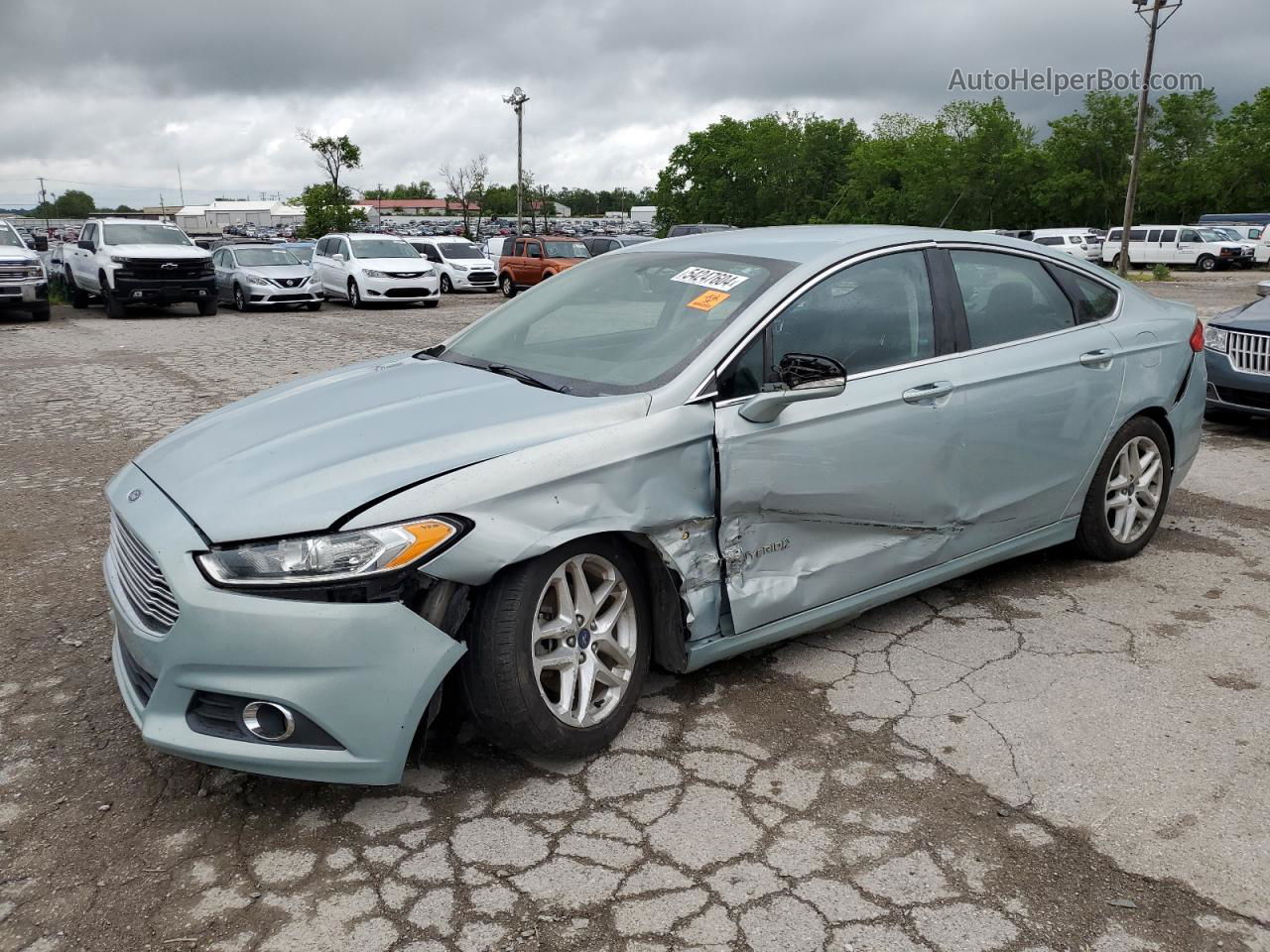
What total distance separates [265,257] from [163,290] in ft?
10.7

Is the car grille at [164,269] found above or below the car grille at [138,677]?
above

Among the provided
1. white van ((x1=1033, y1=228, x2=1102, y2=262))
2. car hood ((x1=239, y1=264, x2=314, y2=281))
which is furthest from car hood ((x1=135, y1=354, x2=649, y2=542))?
white van ((x1=1033, y1=228, x2=1102, y2=262))

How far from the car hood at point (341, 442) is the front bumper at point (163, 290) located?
1762 centimetres

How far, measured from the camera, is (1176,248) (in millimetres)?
41000

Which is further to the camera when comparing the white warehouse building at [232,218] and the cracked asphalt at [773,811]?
the white warehouse building at [232,218]

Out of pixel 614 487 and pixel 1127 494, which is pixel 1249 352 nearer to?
pixel 1127 494

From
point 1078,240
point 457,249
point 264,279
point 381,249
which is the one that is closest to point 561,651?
point 264,279

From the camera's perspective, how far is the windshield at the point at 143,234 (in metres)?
19.9

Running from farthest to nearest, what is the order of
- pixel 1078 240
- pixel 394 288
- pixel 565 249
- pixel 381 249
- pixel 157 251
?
pixel 1078 240 < pixel 565 249 < pixel 381 249 < pixel 394 288 < pixel 157 251

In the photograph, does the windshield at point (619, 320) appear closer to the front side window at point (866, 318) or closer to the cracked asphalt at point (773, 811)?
the front side window at point (866, 318)

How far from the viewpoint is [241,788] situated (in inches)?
121

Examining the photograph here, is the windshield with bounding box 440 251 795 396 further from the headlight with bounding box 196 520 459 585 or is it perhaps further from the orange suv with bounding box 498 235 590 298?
the orange suv with bounding box 498 235 590 298

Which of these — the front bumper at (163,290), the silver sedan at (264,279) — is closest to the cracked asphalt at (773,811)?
the front bumper at (163,290)

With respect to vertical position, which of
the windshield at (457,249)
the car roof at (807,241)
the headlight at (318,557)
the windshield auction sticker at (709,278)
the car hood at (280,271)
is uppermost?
the car roof at (807,241)
